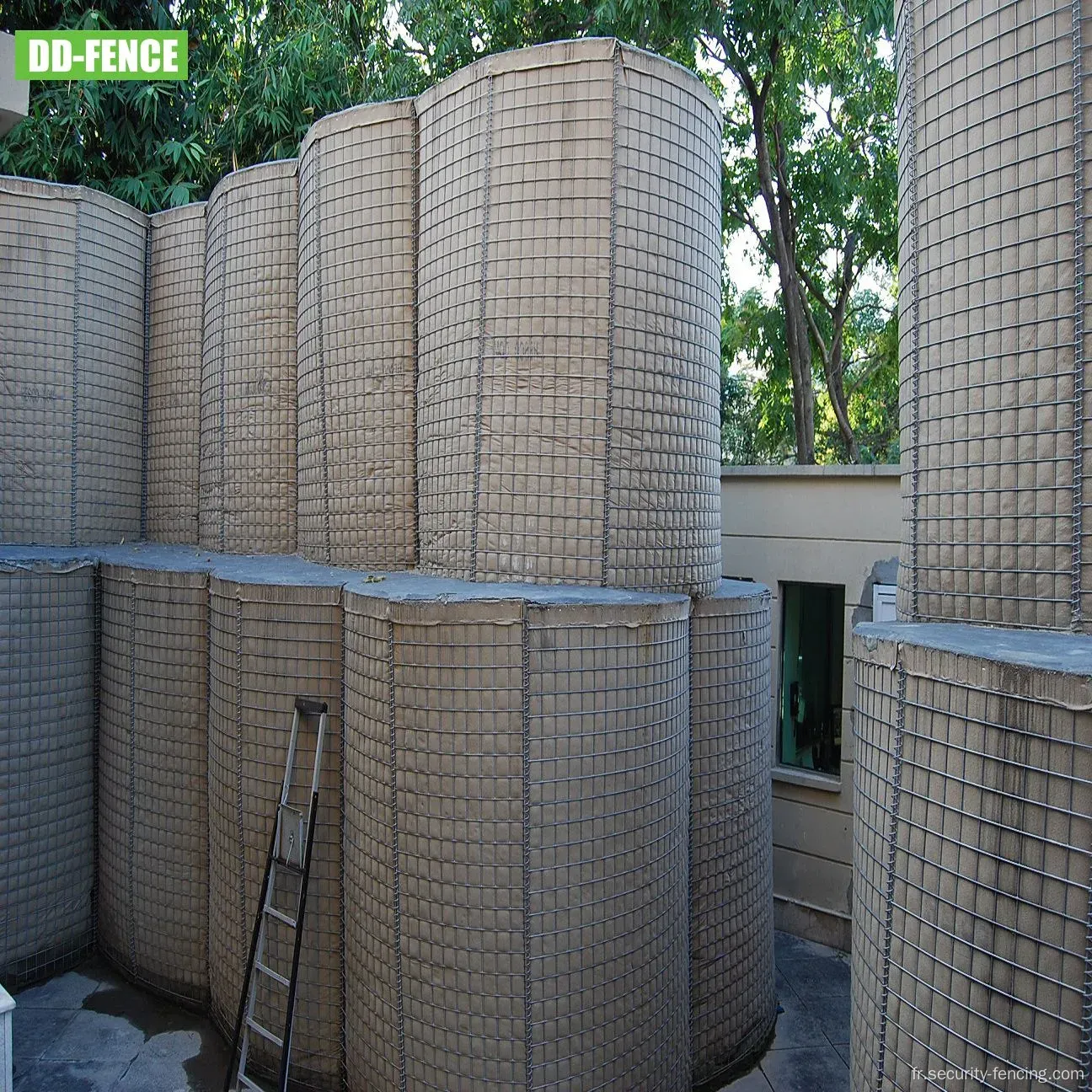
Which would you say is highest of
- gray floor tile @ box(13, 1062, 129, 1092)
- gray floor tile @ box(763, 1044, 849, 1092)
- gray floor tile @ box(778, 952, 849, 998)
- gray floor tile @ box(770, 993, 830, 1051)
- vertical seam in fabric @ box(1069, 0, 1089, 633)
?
vertical seam in fabric @ box(1069, 0, 1089, 633)

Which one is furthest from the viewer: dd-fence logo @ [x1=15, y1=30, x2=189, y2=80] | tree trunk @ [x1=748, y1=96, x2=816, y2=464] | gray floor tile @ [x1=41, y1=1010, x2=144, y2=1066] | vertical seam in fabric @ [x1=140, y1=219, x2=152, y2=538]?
tree trunk @ [x1=748, y1=96, x2=816, y2=464]

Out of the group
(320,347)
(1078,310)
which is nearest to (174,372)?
(320,347)

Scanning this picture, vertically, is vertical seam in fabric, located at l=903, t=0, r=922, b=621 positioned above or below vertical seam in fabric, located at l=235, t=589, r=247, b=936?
above

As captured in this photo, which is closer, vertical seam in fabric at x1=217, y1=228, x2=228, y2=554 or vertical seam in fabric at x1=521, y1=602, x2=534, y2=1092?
vertical seam in fabric at x1=521, y1=602, x2=534, y2=1092

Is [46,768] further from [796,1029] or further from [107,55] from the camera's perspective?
[107,55]

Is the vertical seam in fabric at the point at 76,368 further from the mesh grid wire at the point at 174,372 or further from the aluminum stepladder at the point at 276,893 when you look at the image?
the aluminum stepladder at the point at 276,893

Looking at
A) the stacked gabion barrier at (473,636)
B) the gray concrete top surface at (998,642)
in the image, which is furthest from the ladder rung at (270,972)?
the gray concrete top surface at (998,642)

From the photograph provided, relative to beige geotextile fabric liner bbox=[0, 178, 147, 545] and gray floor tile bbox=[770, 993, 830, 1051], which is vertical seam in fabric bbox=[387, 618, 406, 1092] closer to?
gray floor tile bbox=[770, 993, 830, 1051]

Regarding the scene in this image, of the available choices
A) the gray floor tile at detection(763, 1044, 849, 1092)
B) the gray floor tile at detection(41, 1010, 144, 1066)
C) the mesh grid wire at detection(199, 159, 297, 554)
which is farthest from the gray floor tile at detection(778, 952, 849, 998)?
the mesh grid wire at detection(199, 159, 297, 554)

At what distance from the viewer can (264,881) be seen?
3973mm

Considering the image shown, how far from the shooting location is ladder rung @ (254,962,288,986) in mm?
3826

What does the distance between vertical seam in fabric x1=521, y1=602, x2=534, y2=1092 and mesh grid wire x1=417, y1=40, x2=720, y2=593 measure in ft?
1.84

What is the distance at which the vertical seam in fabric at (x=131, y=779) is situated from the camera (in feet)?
16.7

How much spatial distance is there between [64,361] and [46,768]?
2.65m
